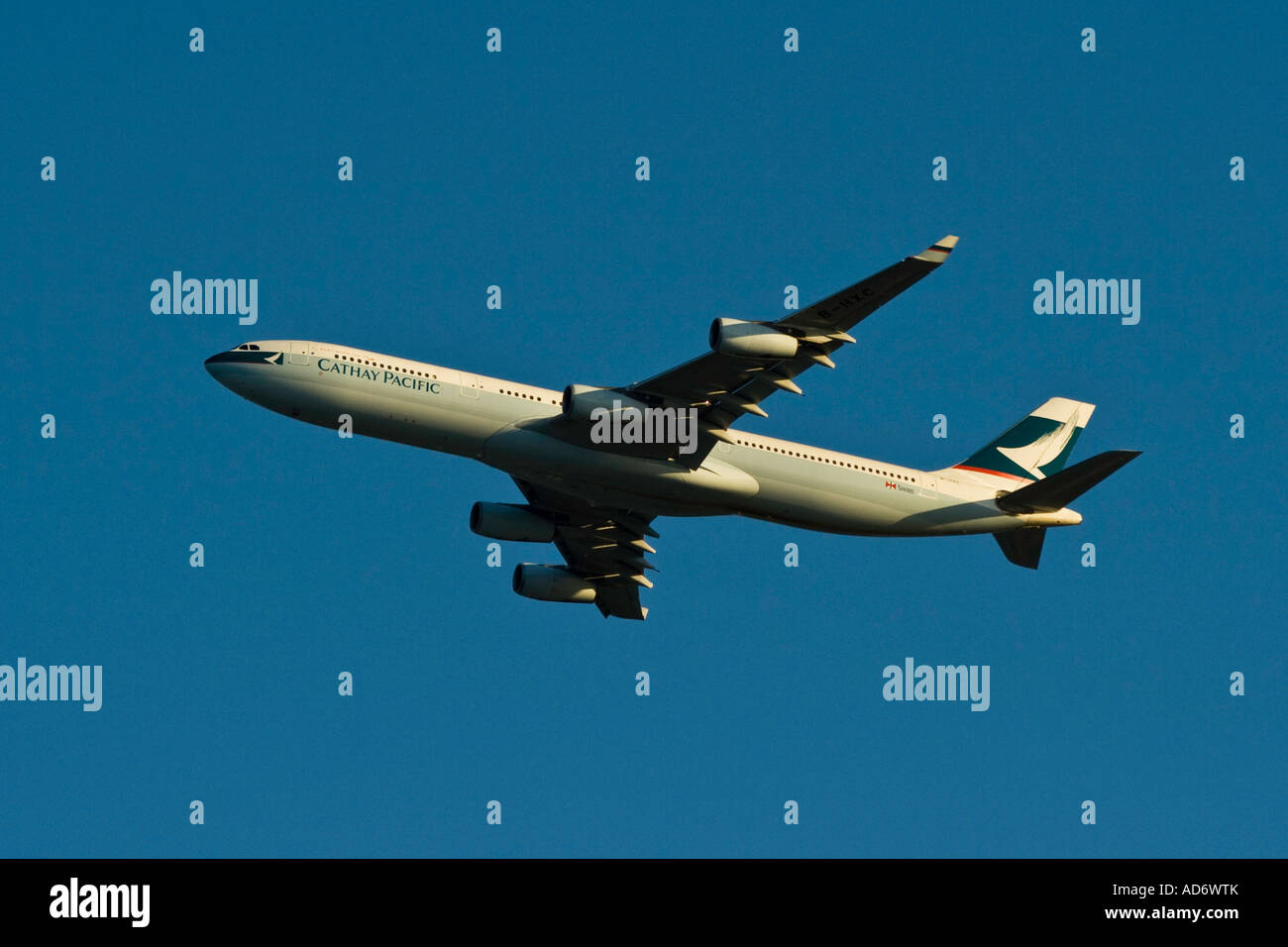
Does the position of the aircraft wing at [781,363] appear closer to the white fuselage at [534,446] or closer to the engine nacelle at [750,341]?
the engine nacelle at [750,341]

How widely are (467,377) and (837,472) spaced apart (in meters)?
14.0

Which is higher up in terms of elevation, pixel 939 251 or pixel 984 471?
pixel 939 251

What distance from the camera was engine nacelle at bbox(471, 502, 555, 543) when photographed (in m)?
60.8

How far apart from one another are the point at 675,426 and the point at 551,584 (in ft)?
43.9

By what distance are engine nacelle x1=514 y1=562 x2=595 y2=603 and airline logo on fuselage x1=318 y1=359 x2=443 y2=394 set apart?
1400 cm

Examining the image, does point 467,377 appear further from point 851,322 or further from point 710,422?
point 851,322

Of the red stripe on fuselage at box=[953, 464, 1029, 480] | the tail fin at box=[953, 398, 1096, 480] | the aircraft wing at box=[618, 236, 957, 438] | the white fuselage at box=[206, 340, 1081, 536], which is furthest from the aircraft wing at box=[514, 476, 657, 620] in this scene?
the tail fin at box=[953, 398, 1096, 480]

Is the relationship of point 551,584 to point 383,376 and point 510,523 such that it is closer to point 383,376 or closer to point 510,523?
point 510,523

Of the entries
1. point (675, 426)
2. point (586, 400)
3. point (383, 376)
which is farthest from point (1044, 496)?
point (383, 376)

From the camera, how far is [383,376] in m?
52.2

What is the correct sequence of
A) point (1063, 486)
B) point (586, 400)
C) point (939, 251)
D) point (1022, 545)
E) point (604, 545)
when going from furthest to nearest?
point (604, 545) < point (1022, 545) < point (1063, 486) < point (586, 400) < point (939, 251)

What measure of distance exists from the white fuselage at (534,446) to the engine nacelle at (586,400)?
1311 mm

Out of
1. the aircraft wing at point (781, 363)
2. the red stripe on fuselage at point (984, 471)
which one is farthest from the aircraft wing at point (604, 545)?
the red stripe on fuselage at point (984, 471)

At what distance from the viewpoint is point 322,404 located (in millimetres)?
52156
